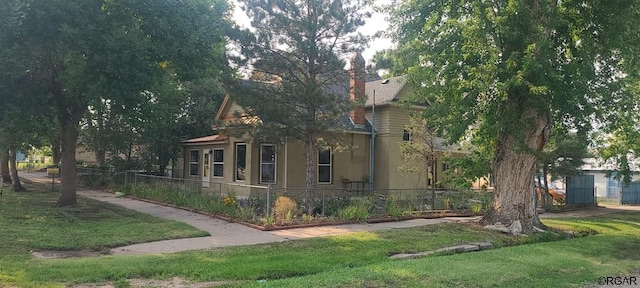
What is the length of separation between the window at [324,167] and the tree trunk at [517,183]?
368 inches

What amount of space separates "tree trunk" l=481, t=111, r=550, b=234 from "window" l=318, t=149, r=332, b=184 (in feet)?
30.6

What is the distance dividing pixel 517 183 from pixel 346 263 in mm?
7400

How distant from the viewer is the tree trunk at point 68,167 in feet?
56.1

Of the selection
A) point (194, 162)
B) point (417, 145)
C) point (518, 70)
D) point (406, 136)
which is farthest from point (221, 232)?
point (194, 162)

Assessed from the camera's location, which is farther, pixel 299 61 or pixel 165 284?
pixel 299 61

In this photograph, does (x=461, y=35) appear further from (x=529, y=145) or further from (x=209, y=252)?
(x=209, y=252)

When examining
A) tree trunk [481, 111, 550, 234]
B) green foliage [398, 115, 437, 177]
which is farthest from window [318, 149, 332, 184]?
tree trunk [481, 111, 550, 234]

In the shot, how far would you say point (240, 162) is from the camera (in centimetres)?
2292

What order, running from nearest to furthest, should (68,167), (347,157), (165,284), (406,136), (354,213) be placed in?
(165,284)
(354,213)
(68,167)
(347,157)
(406,136)

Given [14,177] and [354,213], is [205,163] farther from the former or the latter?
[354,213]

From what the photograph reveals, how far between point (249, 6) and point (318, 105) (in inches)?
148

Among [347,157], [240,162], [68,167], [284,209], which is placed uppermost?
[347,157]

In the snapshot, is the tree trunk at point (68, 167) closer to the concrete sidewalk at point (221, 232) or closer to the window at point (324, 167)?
the concrete sidewalk at point (221, 232)

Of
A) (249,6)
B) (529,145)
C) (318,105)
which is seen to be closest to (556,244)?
(529,145)
